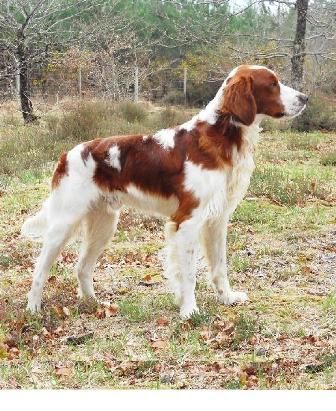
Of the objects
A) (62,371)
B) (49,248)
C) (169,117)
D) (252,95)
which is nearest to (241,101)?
(252,95)

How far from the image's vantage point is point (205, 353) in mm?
3293

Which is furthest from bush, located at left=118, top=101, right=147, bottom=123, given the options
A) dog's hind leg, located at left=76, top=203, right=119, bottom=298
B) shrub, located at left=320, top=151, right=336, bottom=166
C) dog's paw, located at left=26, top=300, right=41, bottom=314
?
dog's paw, located at left=26, top=300, right=41, bottom=314

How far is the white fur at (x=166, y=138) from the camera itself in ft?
12.4

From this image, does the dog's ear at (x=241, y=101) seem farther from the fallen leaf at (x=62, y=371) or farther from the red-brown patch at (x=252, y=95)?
the fallen leaf at (x=62, y=371)

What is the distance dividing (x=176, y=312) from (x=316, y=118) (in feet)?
33.9

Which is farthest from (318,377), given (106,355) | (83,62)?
(83,62)

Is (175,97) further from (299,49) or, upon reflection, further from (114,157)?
(114,157)

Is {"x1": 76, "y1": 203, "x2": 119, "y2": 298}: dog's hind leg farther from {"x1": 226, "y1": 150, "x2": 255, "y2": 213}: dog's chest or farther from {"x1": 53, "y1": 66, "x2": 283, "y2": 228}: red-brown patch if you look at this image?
{"x1": 226, "y1": 150, "x2": 255, "y2": 213}: dog's chest

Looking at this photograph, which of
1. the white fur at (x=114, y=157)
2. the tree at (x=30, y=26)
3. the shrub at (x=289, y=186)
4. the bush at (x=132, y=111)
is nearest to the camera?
the white fur at (x=114, y=157)

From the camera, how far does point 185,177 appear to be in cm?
370

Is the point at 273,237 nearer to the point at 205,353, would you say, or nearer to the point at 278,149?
the point at 205,353

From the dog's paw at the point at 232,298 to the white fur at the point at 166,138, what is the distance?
892 millimetres

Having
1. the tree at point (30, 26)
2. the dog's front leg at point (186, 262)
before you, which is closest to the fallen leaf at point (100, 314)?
the dog's front leg at point (186, 262)

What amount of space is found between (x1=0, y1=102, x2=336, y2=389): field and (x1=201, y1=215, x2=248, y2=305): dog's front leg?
8 centimetres
